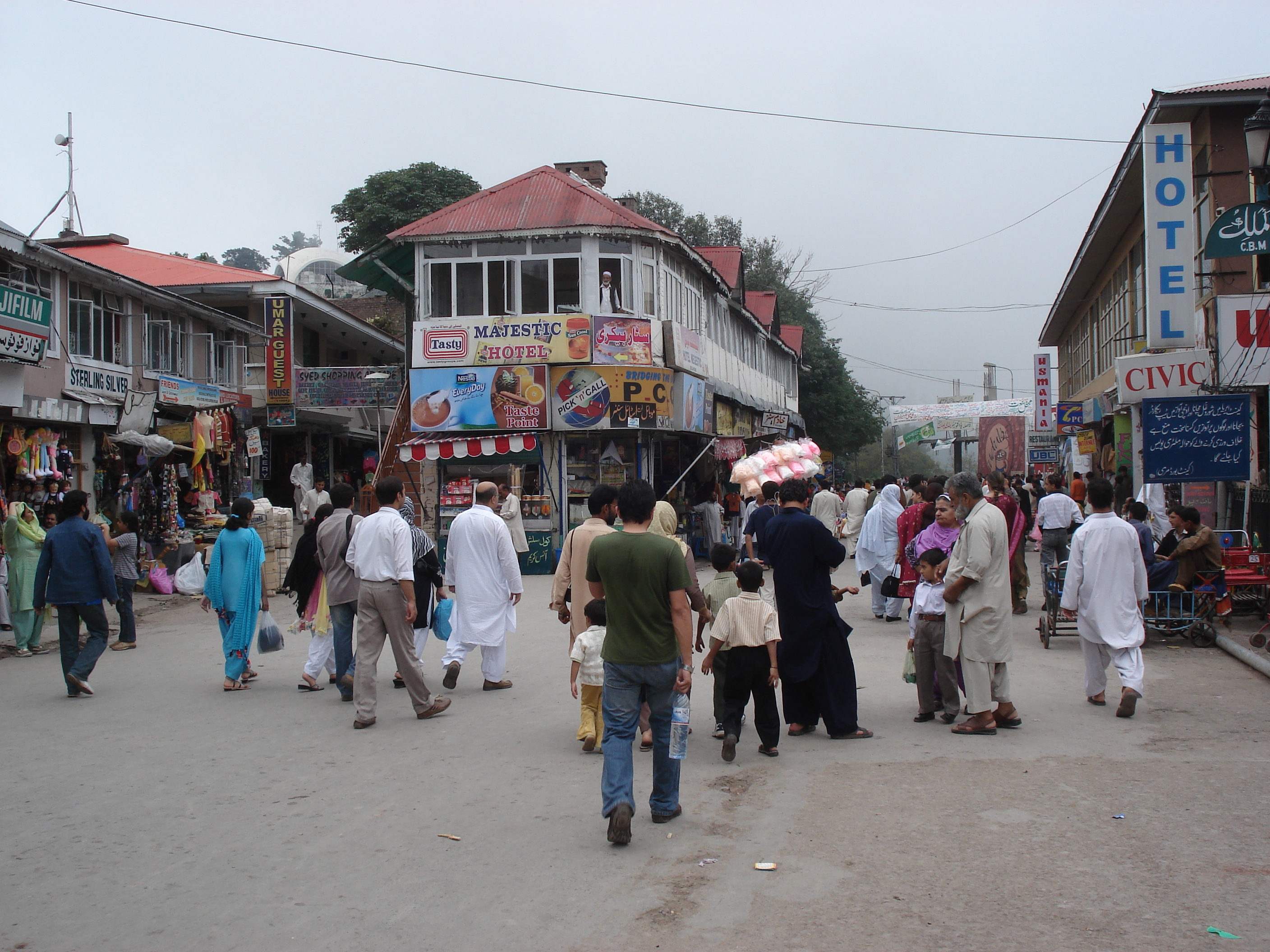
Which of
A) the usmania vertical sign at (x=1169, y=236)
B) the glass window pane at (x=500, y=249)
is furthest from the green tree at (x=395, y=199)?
the usmania vertical sign at (x=1169, y=236)

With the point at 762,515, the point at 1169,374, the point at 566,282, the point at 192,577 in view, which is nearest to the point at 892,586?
the point at 762,515

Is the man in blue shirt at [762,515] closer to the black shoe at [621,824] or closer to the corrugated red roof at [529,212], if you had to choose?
the black shoe at [621,824]

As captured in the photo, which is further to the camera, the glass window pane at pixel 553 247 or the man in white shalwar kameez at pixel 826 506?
the glass window pane at pixel 553 247

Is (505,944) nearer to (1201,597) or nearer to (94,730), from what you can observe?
(94,730)

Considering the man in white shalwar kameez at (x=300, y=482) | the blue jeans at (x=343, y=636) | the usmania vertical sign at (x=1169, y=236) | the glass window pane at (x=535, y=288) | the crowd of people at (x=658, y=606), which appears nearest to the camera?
the crowd of people at (x=658, y=606)

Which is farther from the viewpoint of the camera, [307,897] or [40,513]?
[40,513]

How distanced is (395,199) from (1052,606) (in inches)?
1516

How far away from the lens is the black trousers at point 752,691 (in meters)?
6.61

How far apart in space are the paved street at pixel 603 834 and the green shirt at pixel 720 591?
934mm

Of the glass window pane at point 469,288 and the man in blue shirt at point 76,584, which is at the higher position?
the glass window pane at point 469,288

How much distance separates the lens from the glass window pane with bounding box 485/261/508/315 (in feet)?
72.2

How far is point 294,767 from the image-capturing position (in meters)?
6.51

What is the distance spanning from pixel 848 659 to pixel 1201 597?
5.73 meters

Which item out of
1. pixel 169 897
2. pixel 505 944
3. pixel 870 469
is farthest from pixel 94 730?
pixel 870 469
